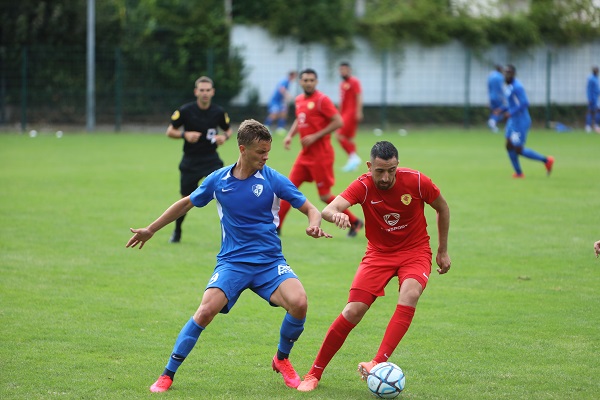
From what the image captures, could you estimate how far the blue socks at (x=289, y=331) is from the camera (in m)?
6.31

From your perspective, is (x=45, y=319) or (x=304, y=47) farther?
(x=304, y=47)

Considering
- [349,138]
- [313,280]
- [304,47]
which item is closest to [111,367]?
[313,280]

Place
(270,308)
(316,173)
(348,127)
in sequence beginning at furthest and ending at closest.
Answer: (348,127), (316,173), (270,308)

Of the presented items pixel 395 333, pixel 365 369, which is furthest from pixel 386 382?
pixel 395 333

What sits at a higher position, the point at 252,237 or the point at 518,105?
the point at 518,105

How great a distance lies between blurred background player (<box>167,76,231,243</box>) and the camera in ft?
39.0

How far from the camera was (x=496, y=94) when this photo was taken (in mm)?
31891

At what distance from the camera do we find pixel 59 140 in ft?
92.6

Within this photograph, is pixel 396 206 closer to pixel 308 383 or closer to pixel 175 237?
pixel 308 383

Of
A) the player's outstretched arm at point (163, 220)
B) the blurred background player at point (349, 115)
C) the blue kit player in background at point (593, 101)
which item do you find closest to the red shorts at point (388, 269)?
the player's outstretched arm at point (163, 220)

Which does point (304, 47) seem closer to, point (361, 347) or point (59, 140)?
point (59, 140)

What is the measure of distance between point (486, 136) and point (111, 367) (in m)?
26.6

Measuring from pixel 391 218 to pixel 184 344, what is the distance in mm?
1738

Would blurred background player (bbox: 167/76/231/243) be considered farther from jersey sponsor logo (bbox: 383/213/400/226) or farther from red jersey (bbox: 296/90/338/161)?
jersey sponsor logo (bbox: 383/213/400/226)
